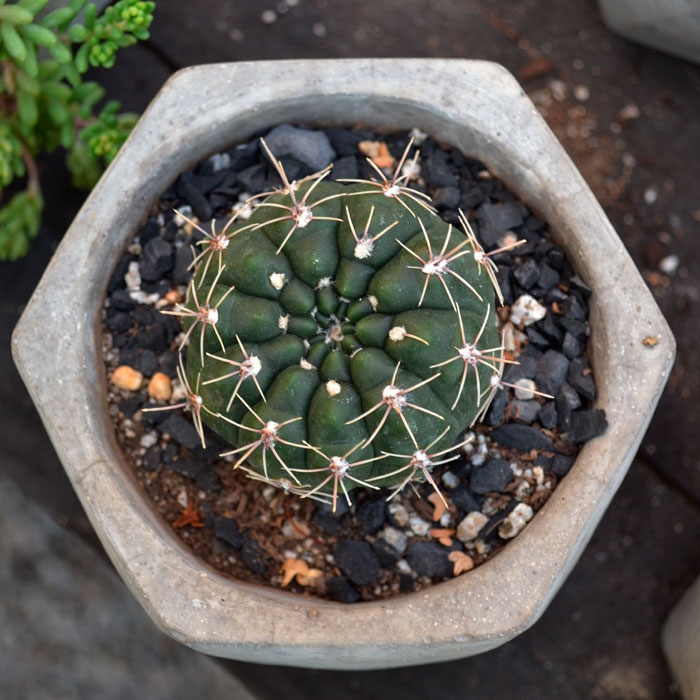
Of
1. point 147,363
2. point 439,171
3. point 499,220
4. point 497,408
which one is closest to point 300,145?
point 439,171

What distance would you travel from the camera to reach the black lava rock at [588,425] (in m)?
1.33

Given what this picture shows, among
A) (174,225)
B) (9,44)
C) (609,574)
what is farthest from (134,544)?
(609,574)

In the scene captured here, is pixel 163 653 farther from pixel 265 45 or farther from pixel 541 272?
pixel 265 45

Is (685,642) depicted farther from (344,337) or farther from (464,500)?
(344,337)

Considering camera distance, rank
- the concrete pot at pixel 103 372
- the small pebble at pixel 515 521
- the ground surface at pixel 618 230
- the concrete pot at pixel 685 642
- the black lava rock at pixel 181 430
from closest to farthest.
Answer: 1. the concrete pot at pixel 103 372
2. the small pebble at pixel 515 521
3. the black lava rock at pixel 181 430
4. the concrete pot at pixel 685 642
5. the ground surface at pixel 618 230

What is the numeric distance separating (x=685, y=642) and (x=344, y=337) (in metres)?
1.13

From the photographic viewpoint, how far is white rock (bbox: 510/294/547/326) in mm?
1474

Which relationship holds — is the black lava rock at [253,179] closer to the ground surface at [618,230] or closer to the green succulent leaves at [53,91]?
the green succulent leaves at [53,91]

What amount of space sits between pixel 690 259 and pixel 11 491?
1.72m

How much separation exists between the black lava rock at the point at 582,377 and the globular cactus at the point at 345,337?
28 centimetres

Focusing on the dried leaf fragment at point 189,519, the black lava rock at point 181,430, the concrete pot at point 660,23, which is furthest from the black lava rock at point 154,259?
the concrete pot at point 660,23

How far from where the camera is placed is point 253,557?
1448 mm

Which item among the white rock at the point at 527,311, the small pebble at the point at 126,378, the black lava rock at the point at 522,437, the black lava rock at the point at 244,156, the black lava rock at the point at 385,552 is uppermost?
the black lava rock at the point at 244,156

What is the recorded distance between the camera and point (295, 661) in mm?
1394
